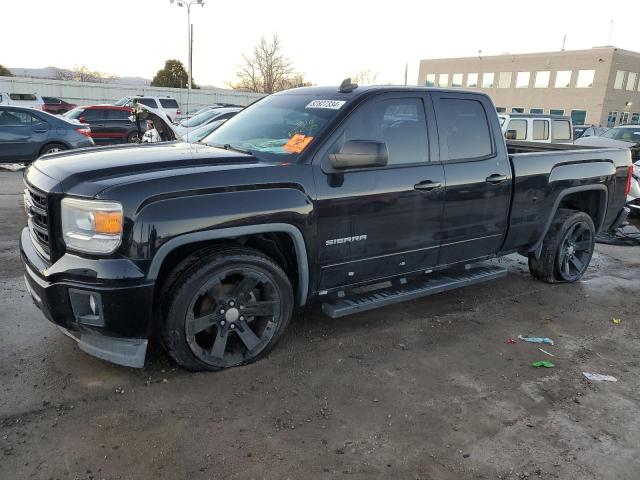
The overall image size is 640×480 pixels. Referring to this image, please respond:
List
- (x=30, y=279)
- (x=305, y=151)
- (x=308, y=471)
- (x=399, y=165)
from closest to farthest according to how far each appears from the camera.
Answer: (x=308, y=471)
(x=30, y=279)
(x=305, y=151)
(x=399, y=165)

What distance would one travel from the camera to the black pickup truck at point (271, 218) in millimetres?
2969

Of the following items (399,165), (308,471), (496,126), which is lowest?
(308,471)

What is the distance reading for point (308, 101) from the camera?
164 inches

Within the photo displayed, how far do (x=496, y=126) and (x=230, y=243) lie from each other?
2800 millimetres

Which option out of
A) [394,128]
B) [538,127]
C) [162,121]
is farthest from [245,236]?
[538,127]

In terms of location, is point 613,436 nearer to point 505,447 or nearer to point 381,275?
point 505,447

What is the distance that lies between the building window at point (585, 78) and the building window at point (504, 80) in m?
7.30

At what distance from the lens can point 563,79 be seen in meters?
48.7

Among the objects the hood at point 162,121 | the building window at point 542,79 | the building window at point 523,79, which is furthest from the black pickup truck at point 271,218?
the building window at point 523,79

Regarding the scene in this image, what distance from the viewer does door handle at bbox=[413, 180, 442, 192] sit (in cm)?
401

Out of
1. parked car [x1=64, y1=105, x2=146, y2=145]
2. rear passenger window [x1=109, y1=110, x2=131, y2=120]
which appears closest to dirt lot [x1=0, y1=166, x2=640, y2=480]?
parked car [x1=64, y1=105, x2=146, y2=145]

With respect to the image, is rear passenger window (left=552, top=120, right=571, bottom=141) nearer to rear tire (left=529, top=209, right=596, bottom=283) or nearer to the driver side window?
rear tire (left=529, top=209, right=596, bottom=283)

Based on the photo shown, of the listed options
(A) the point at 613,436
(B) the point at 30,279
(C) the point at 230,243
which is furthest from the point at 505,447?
(B) the point at 30,279

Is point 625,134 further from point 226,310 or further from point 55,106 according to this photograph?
point 55,106
